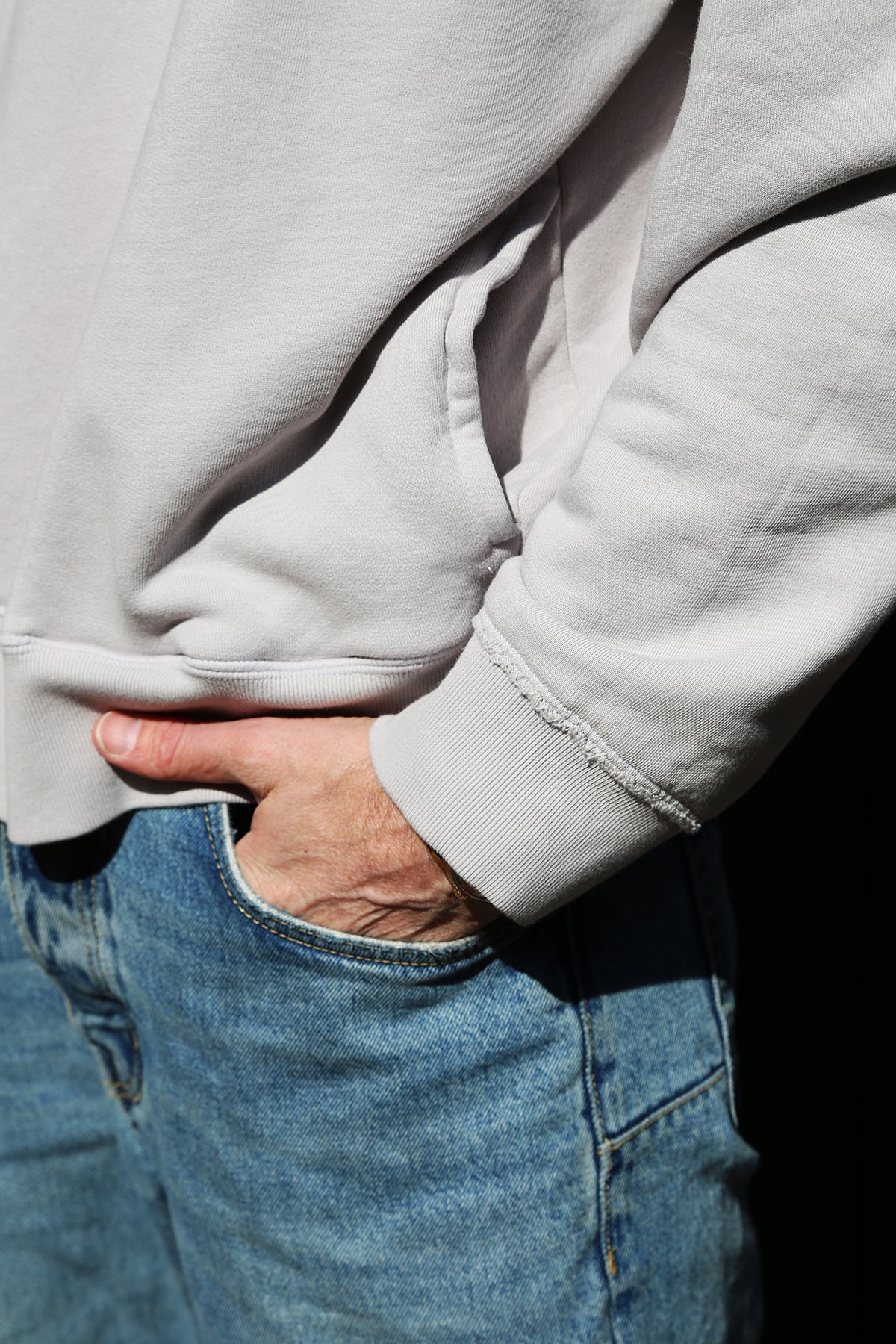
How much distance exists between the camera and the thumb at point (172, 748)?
896 mm

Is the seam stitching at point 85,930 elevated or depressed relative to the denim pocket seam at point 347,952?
depressed

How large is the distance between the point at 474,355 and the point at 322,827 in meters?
0.40

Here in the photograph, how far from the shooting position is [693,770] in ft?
2.39

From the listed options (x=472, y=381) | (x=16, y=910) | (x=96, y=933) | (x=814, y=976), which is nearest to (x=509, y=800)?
(x=472, y=381)

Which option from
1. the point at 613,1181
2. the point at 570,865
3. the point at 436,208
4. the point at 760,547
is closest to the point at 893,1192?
the point at 613,1181

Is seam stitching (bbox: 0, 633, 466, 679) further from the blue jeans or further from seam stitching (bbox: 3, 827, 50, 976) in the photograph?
seam stitching (bbox: 3, 827, 50, 976)

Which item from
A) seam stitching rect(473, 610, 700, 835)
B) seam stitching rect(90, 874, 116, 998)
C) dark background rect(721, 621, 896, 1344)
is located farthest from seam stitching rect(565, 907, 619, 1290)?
dark background rect(721, 621, 896, 1344)

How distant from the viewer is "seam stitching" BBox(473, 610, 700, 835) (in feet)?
2.39

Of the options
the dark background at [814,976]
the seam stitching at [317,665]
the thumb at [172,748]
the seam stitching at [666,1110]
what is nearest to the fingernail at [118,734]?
the thumb at [172,748]

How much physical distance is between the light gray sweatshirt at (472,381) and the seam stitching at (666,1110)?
23 cm

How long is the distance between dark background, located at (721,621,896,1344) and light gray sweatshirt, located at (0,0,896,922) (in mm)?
1462

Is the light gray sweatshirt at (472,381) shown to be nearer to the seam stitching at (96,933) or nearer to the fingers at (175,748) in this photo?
the fingers at (175,748)

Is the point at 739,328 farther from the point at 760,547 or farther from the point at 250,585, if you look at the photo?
the point at 250,585

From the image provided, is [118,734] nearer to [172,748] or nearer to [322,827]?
[172,748]
